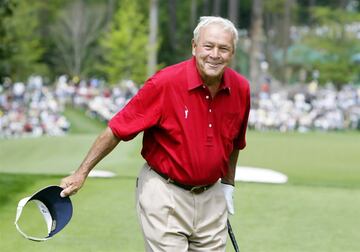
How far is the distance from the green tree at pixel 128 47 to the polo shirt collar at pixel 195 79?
43.1 m

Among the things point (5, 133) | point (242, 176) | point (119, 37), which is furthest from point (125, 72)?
point (242, 176)

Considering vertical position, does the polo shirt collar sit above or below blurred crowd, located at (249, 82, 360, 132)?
above

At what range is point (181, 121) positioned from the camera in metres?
4.61

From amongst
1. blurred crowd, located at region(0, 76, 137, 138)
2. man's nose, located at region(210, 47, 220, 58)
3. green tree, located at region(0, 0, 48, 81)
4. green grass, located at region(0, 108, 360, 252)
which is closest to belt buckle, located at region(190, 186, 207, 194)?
man's nose, located at region(210, 47, 220, 58)

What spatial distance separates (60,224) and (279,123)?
29.8 m

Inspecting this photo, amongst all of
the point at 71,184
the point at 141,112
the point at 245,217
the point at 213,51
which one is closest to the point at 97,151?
the point at 71,184

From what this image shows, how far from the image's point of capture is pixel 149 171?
483 centimetres

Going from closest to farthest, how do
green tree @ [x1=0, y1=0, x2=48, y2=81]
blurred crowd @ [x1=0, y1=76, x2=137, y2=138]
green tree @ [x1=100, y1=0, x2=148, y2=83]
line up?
1. blurred crowd @ [x1=0, y1=76, x2=137, y2=138]
2. green tree @ [x1=0, y1=0, x2=48, y2=81]
3. green tree @ [x1=100, y1=0, x2=148, y2=83]

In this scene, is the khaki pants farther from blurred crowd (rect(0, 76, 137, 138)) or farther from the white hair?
blurred crowd (rect(0, 76, 137, 138))

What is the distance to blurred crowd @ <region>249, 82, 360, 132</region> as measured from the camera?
34.1m

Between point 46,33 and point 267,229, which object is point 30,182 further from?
point 46,33

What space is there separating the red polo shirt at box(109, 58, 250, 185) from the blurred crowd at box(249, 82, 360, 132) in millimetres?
28660

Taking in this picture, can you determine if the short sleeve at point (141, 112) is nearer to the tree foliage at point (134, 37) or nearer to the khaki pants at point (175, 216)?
the khaki pants at point (175, 216)

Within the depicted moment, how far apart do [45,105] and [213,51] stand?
31840 mm
